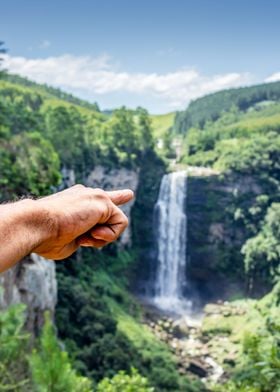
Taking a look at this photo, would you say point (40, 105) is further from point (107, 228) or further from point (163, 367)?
point (107, 228)

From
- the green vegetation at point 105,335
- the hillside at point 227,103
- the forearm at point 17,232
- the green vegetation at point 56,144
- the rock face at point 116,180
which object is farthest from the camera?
the hillside at point 227,103

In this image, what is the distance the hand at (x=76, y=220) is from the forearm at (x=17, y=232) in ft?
0.12

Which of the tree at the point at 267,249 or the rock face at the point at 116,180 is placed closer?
the tree at the point at 267,249

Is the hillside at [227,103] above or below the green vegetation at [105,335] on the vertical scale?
above

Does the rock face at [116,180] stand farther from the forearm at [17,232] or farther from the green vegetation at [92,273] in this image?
the forearm at [17,232]

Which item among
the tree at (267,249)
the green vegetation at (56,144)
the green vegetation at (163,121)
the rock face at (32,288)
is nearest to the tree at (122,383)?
the rock face at (32,288)

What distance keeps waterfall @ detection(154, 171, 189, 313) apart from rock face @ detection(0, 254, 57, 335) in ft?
68.0

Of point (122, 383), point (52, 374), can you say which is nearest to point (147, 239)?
point (122, 383)

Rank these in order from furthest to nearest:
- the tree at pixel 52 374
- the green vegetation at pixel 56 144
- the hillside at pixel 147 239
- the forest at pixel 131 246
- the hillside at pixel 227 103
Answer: the hillside at pixel 227 103
the hillside at pixel 147 239
the forest at pixel 131 246
the green vegetation at pixel 56 144
the tree at pixel 52 374

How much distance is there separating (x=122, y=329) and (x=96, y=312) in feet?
9.16

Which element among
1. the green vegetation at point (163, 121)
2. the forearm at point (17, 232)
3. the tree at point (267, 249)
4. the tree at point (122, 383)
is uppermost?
the green vegetation at point (163, 121)

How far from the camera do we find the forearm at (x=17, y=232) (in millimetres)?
1546

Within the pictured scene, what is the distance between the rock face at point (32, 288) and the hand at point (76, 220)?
11636mm

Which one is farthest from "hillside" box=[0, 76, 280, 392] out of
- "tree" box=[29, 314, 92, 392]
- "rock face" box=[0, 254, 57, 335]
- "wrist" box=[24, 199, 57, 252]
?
"wrist" box=[24, 199, 57, 252]
